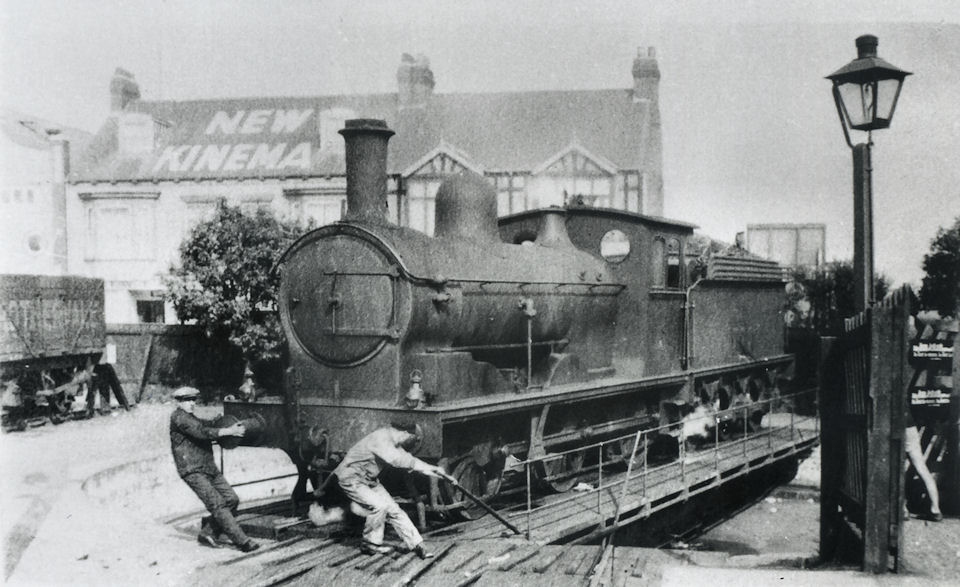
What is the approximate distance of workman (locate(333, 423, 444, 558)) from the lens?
712 cm

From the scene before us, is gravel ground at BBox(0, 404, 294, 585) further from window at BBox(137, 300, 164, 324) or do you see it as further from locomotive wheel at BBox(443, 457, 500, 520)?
window at BBox(137, 300, 164, 324)

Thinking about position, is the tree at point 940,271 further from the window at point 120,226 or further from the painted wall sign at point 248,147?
the window at point 120,226

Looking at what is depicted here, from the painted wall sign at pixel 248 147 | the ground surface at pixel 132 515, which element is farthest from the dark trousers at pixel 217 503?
the painted wall sign at pixel 248 147

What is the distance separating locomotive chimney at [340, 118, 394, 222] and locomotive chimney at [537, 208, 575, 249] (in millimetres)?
3443

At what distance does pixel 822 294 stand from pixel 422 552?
1856cm

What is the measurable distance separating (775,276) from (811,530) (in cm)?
491

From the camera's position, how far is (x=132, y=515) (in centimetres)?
1058

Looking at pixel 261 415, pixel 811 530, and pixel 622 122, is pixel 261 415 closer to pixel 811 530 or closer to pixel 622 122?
pixel 811 530

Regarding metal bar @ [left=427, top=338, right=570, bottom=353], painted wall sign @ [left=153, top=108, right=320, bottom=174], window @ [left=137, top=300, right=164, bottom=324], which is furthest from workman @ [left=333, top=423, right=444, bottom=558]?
window @ [left=137, top=300, right=164, bottom=324]

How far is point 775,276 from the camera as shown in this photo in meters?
15.4

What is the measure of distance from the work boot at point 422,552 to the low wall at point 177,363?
1618 centimetres

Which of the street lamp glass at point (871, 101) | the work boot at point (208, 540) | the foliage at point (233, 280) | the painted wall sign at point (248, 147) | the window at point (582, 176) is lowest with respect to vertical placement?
the work boot at point (208, 540)

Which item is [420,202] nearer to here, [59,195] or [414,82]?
[414,82]

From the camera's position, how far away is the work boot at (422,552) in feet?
22.9
